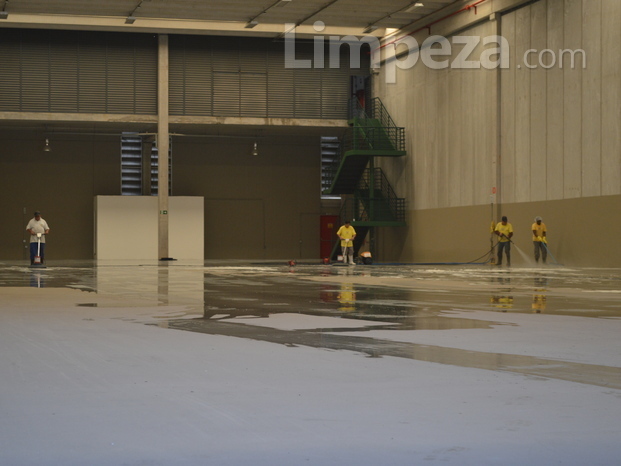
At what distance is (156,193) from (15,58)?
8866 mm

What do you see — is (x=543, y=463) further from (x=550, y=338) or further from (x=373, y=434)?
(x=550, y=338)

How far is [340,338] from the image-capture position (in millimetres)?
7641

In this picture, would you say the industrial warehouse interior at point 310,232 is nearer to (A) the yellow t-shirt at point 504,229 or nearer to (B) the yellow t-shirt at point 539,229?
(A) the yellow t-shirt at point 504,229

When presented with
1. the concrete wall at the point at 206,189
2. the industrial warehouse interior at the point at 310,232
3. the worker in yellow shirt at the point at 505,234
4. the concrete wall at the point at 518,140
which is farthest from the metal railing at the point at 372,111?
the worker in yellow shirt at the point at 505,234

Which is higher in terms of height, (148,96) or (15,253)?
(148,96)

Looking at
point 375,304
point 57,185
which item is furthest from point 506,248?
point 57,185

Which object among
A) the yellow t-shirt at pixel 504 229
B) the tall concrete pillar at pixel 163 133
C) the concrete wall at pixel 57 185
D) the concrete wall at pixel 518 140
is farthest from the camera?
the concrete wall at pixel 57 185

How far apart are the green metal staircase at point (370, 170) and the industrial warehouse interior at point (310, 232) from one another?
0.14 meters

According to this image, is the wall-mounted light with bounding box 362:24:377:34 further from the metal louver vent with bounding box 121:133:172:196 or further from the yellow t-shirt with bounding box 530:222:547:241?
the yellow t-shirt with bounding box 530:222:547:241

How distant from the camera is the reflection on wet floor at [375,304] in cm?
651

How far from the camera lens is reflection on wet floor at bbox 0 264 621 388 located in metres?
6.51

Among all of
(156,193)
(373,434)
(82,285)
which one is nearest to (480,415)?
(373,434)

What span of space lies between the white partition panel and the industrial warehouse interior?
0.33 ft

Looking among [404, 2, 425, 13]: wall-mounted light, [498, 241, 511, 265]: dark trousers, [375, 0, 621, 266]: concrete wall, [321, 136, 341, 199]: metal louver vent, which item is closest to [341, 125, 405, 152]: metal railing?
[375, 0, 621, 266]: concrete wall
